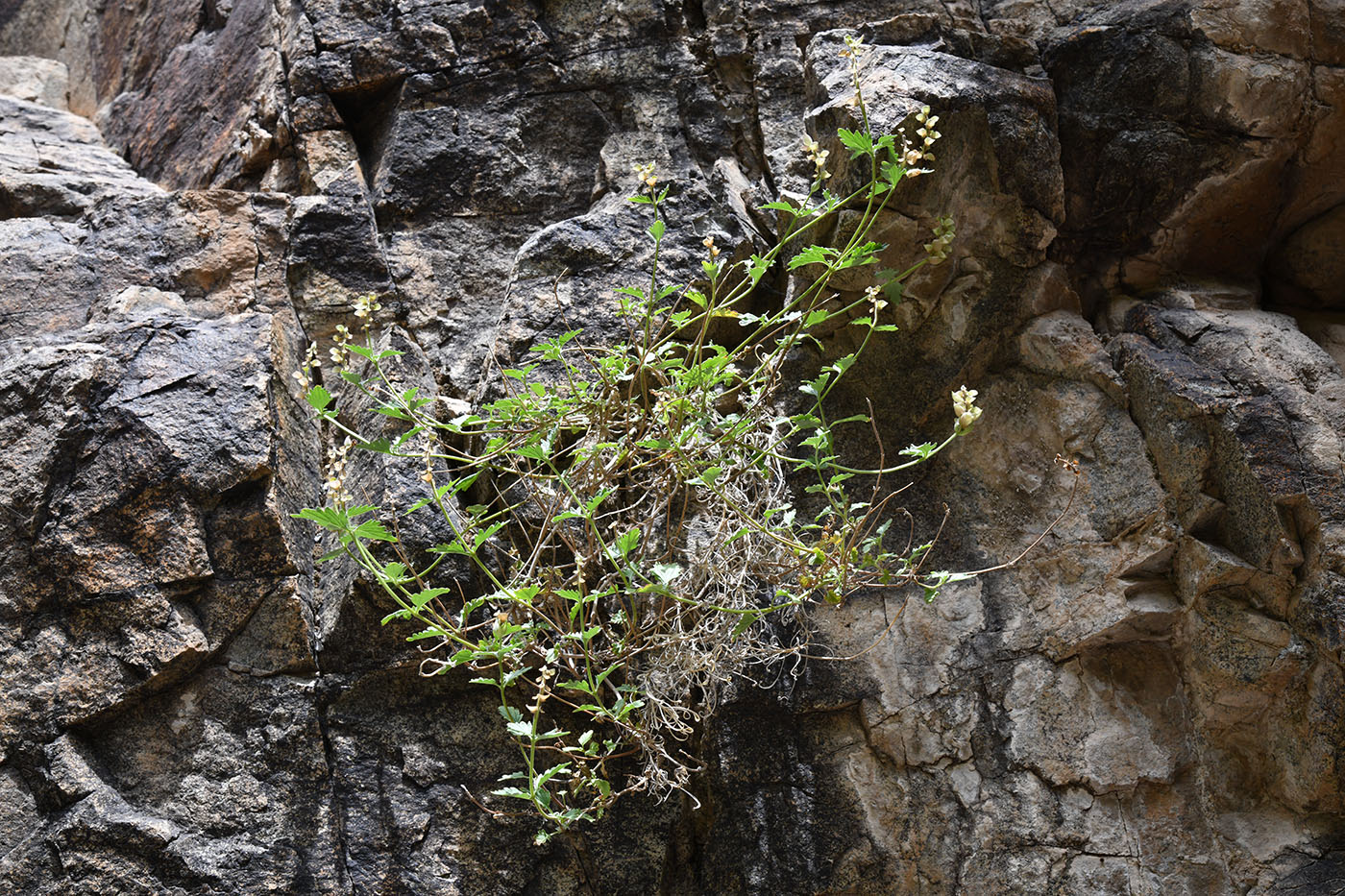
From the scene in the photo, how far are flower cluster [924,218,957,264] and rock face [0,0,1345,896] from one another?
0.10 meters

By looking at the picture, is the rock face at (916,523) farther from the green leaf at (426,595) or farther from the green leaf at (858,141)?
the green leaf at (426,595)

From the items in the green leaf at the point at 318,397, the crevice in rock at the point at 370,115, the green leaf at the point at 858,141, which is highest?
the crevice in rock at the point at 370,115

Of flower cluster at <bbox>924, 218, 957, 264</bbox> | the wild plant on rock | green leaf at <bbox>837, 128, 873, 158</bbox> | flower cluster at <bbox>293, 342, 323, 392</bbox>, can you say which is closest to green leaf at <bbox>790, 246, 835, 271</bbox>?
the wild plant on rock

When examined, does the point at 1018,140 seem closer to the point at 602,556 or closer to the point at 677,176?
the point at 677,176

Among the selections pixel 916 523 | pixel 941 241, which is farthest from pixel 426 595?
pixel 941 241

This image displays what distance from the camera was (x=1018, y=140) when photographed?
9.53 feet

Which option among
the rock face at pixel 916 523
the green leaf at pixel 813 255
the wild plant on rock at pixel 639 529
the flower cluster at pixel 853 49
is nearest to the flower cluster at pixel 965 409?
the wild plant on rock at pixel 639 529

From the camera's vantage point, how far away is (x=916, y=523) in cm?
297

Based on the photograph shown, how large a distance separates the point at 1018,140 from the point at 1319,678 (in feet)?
5.15

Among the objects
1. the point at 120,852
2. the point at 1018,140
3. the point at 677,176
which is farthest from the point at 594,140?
the point at 120,852

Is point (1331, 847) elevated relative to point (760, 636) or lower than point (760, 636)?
lower

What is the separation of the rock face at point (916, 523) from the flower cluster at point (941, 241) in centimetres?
10

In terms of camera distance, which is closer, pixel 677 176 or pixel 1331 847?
pixel 1331 847

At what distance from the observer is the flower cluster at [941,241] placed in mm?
2771
